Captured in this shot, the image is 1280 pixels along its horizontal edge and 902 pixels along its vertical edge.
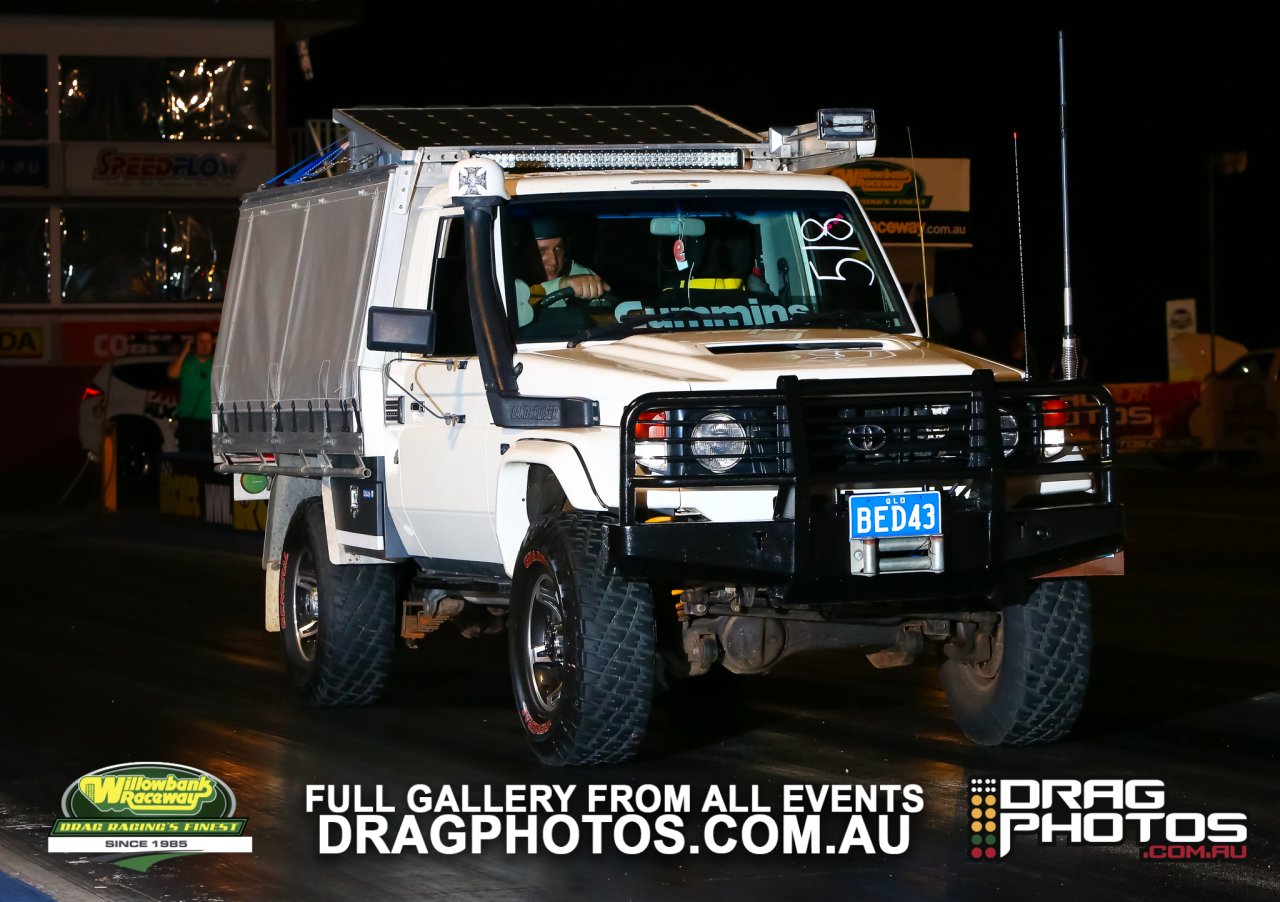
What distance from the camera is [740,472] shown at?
26.6ft

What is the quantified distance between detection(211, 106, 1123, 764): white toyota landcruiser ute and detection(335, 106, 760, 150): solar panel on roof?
27mm

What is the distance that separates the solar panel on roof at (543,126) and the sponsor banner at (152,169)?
2868 centimetres

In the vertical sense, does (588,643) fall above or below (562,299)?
below

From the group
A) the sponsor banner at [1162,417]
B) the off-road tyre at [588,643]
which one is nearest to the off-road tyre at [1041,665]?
the off-road tyre at [588,643]

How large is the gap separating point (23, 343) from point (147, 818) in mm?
32625

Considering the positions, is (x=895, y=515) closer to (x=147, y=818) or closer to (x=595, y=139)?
(x=147, y=818)

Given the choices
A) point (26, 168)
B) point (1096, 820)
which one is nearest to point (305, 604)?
point (1096, 820)

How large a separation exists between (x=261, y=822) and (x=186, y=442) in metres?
16.9

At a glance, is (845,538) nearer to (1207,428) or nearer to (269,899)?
(269,899)

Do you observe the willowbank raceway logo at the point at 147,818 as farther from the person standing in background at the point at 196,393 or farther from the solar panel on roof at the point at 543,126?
the person standing in background at the point at 196,393

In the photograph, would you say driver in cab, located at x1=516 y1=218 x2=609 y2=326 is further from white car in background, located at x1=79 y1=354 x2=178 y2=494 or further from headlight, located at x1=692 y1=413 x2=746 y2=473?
white car in background, located at x1=79 y1=354 x2=178 y2=494

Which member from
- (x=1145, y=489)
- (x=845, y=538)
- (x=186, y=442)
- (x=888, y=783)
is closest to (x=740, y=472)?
(x=845, y=538)

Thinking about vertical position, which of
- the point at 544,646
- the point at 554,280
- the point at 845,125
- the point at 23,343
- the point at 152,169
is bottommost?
the point at 544,646

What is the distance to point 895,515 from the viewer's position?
26.3 ft
